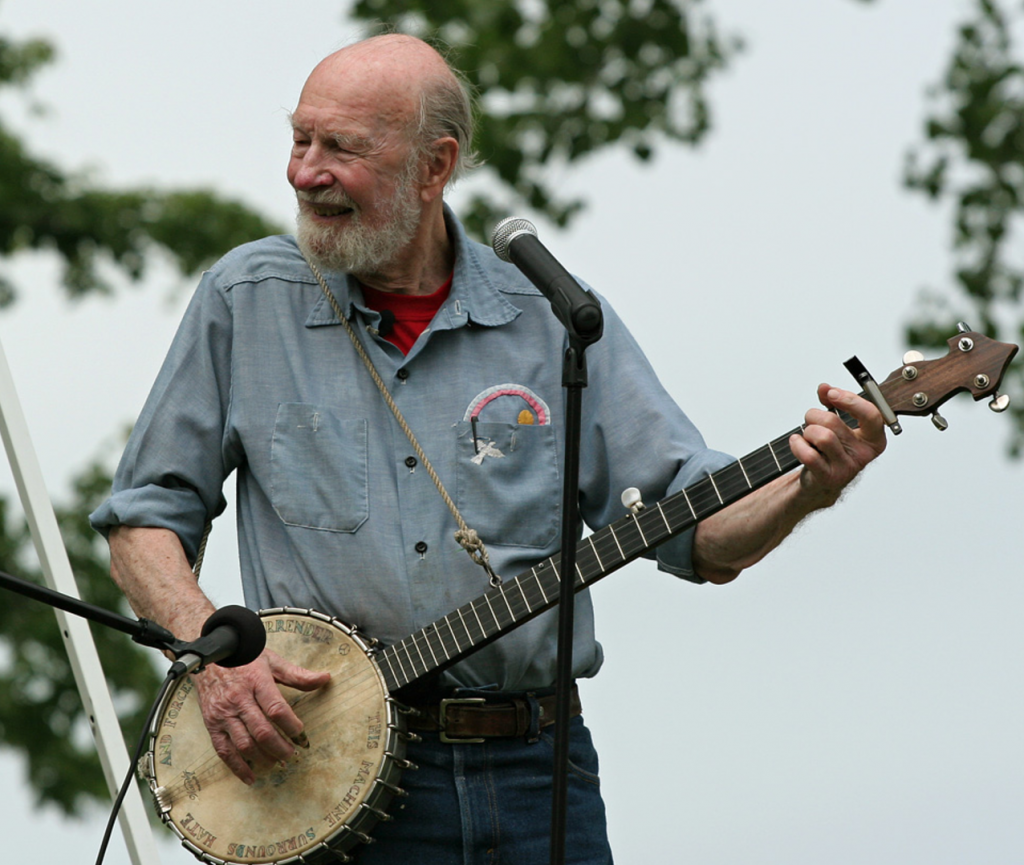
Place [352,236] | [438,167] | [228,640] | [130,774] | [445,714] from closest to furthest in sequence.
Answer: [228,640], [130,774], [445,714], [352,236], [438,167]

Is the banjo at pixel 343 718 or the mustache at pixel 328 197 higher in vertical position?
the mustache at pixel 328 197

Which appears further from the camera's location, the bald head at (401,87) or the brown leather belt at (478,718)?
the bald head at (401,87)

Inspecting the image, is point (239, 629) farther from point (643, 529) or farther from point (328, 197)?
point (328, 197)

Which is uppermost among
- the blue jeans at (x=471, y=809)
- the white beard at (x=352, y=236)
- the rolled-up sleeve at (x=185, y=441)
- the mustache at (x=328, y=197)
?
the mustache at (x=328, y=197)

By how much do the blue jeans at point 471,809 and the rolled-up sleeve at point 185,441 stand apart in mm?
691

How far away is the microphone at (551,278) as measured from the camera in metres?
2.50

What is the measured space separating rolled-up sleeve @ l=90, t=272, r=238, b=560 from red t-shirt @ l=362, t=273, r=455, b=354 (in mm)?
326

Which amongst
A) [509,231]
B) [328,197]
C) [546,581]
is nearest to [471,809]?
[546,581]

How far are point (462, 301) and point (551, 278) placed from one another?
0.92 meters

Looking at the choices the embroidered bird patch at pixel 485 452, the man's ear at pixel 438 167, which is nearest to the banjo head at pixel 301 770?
the embroidered bird patch at pixel 485 452

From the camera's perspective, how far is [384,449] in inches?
134

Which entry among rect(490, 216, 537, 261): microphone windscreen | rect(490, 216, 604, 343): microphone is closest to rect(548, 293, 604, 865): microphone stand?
rect(490, 216, 604, 343): microphone

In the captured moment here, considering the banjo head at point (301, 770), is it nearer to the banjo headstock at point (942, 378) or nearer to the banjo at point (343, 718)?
the banjo at point (343, 718)

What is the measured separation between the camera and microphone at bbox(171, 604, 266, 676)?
7.84ft
